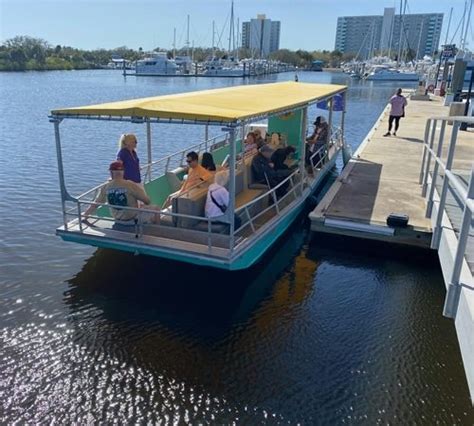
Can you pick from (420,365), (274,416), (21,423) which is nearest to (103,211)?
(21,423)

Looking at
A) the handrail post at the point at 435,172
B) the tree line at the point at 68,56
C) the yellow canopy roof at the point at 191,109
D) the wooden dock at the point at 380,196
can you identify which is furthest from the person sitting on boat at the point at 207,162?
the tree line at the point at 68,56

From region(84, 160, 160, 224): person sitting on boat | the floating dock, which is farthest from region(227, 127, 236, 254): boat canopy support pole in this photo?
the floating dock

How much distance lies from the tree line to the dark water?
335ft

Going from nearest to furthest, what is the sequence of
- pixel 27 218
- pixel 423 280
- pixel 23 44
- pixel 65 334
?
pixel 65 334
pixel 423 280
pixel 27 218
pixel 23 44

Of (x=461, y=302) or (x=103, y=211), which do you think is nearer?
(x=461, y=302)

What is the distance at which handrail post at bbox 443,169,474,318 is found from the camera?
16.5 feet

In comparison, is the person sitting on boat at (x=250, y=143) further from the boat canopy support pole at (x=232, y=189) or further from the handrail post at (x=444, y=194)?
the handrail post at (x=444, y=194)

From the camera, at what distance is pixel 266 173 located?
33.2ft

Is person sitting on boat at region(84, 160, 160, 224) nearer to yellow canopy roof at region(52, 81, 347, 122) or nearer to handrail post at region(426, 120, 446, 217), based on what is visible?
yellow canopy roof at region(52, 81, 347, 122)

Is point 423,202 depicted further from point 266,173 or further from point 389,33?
point 389,33

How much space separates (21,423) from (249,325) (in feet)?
10.9

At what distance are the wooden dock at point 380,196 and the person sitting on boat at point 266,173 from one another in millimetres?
1028

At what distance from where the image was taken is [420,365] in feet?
20.7

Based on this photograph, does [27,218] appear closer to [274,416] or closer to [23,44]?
[274,416]
